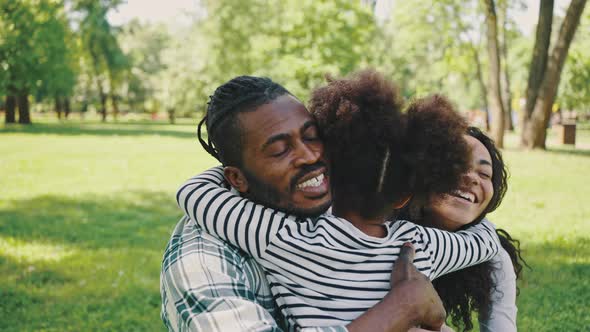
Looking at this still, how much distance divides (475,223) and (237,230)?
1408 millimetres

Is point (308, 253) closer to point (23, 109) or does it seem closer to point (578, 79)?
point (23, 109)

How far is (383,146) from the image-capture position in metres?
1.86

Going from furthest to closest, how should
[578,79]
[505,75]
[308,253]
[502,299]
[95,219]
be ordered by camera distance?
[578,79]
[505,75]
[95,219]
[502,299]
[308,253]

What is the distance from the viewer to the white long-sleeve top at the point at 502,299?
268 centimetres

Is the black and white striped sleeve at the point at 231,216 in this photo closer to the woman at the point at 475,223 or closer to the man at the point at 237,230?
the man at the point at 237,230

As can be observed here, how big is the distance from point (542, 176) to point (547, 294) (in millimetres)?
7867

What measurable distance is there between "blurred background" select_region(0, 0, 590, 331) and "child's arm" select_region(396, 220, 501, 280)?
0.74m

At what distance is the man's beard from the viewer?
187cm

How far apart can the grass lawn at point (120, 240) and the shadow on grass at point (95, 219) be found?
0.02 meters

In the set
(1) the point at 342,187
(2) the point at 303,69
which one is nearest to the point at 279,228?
(1) the point at 342,187

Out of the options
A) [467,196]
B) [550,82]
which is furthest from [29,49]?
[467,196]

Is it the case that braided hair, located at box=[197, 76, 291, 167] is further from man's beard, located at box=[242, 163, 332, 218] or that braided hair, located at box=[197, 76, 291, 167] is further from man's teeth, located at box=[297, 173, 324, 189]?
man's teeth, located at box=[297, 173, 324, 189]

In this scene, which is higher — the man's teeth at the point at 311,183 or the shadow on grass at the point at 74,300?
the man's teeth at the point at 311,183

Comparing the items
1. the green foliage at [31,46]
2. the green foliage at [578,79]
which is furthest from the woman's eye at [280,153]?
the green foliage at [578,79]
